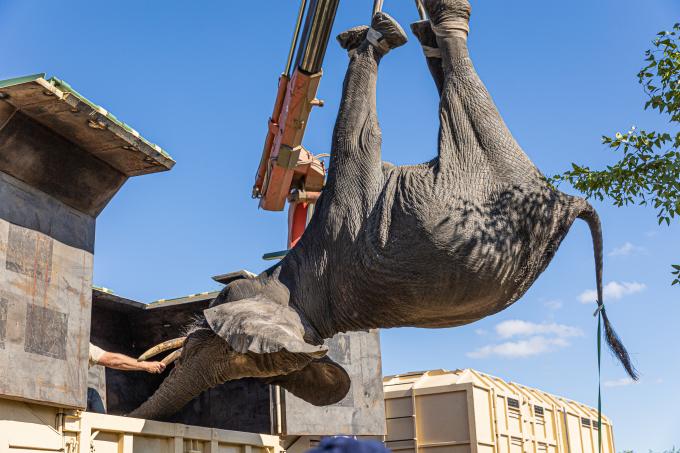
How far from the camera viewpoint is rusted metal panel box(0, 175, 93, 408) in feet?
19.3

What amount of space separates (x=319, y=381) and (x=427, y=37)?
9.38 feet

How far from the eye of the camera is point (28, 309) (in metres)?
6.09

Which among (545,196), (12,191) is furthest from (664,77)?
(12,191)

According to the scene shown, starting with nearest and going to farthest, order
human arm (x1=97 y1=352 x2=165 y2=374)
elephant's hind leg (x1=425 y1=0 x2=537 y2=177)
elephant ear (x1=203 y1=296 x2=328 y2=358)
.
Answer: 1. elephant ear (x1=203 y1=296 x2=328 y2=358)
2. elephant's hind leg (x1=425 y1=0 x2=537 y2=177)
3. human arm (x1=97 y1=352 x2=165 y2=374)

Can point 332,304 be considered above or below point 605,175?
below

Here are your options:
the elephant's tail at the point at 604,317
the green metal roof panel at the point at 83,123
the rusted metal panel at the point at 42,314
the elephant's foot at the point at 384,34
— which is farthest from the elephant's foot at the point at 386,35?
the rusted metal panel at the point at 42,314

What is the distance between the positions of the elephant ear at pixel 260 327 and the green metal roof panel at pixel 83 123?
6.70 feet

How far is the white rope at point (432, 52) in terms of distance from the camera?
560 centimetres

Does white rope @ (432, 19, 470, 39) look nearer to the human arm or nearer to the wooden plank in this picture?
the wooden plank

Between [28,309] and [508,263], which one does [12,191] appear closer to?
[28,309]

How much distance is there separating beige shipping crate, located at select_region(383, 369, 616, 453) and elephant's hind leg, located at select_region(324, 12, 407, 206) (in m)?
7.11

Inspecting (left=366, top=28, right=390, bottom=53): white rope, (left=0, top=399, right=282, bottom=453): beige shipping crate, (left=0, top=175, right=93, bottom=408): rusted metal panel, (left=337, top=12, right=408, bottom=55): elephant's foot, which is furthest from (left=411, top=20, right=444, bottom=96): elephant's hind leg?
(left=0, top=399, right=282, bottom=453): beige shipping crate

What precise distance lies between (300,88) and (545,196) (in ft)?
15.8

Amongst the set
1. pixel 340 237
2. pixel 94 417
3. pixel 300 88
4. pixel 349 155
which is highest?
pixel 300 88
